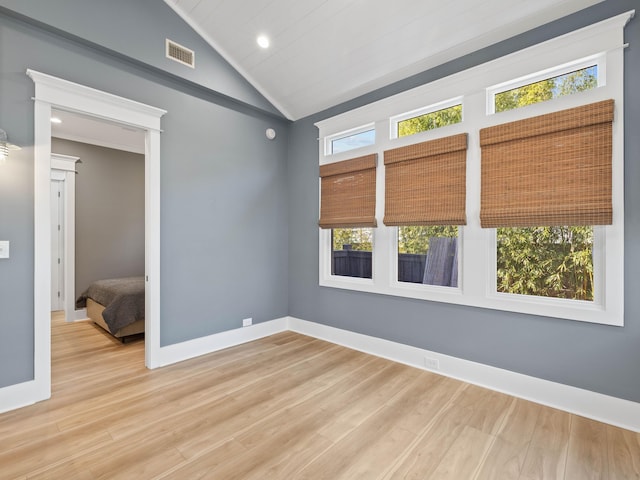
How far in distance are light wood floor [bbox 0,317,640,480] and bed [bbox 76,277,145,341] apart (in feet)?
2.42

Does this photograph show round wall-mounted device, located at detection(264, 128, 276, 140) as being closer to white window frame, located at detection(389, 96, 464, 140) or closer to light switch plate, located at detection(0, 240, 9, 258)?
white window frame, located at detection(389, 96, 464, 140)

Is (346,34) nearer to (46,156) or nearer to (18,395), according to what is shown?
(46,156)

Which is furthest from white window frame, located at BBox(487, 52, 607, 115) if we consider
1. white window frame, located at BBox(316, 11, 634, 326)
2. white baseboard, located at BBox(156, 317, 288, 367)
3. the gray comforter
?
the gray comforter

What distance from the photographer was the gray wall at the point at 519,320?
214 centimetres

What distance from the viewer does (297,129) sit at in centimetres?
445

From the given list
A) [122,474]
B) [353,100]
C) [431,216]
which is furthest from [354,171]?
[122,474]

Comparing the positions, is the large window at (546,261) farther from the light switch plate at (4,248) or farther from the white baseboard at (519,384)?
the light switch plate at (4,248)

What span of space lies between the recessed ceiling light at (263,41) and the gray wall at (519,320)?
3.60 feet

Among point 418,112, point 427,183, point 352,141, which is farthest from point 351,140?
point 427,183

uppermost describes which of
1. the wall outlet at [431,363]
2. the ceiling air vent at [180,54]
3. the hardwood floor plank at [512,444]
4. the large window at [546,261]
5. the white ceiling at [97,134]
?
the ceiling air vent at [180,54]

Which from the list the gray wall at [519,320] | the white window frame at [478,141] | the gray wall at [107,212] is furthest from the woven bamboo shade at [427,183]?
the gray wall at [107,212]

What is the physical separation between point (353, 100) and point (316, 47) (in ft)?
2.56

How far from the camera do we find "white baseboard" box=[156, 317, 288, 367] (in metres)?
3.26

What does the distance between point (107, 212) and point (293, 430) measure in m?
5.34
